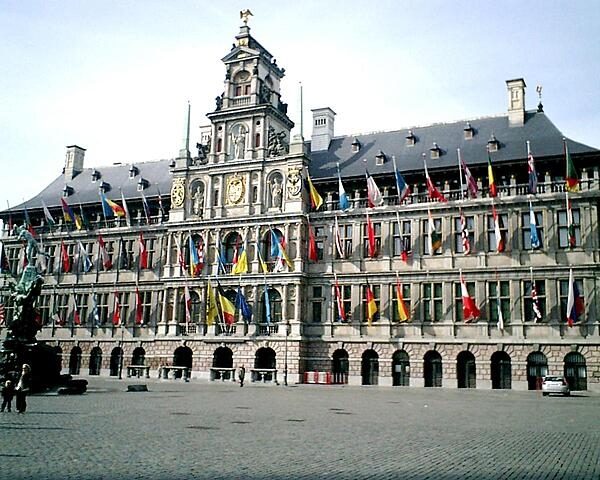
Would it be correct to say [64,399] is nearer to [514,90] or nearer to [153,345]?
[153,345]

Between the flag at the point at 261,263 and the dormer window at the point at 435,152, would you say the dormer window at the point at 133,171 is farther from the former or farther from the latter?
the dormer window at the point at 435,152

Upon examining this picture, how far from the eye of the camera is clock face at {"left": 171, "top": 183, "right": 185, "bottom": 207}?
6262cm

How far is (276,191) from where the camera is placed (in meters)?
59.2

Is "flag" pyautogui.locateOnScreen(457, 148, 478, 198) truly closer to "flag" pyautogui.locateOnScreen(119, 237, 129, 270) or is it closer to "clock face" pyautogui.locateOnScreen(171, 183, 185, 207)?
"clock face" pyautogui.locateOnScreen(171, 183, 185, 207)

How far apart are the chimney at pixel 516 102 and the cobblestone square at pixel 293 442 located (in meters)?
32.6

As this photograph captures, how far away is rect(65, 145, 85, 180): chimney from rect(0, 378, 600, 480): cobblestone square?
5208 cm

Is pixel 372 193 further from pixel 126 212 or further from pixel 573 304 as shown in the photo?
pixel 126 212

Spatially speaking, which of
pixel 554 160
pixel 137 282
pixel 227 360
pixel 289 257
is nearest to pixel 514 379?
pixel 554 160

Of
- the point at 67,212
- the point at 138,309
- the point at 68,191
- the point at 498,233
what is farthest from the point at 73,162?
the point at 498,233

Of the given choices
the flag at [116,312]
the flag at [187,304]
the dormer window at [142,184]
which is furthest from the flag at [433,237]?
the flag at [116,312]

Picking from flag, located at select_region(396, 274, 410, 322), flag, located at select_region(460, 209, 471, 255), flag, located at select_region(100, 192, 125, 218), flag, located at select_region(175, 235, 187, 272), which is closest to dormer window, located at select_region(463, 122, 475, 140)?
flag, located at select_region(460, 209, 471, 255)

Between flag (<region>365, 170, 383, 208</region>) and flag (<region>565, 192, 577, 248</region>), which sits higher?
flag (<region>365, 170, 383, 208</region>)

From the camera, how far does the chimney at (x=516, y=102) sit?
5522 cm

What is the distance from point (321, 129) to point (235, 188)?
403 inches
